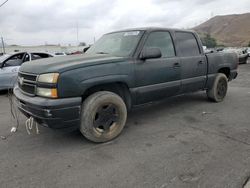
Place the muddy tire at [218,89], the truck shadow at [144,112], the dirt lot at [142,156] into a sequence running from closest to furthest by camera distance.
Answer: the dirt lot at [142,156], the truck shadow at [144,112], the muddy tire at [218,89]

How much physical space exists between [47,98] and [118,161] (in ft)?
4.11

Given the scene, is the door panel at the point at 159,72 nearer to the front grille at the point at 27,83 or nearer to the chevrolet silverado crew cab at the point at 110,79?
the chevrolet silverado crew cab at the point at 110,79

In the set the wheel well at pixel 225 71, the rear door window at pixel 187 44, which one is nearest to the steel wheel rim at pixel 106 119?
the rear door window at pixel 187 44

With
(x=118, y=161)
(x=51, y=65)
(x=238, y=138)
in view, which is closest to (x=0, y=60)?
(x=51, y=65)

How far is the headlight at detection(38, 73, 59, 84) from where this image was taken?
3209 millimetres

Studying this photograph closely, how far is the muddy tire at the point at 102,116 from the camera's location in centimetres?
353

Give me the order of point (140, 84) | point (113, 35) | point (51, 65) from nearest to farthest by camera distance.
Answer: point (51, 65) → point (140, 84) → point (113, 35)

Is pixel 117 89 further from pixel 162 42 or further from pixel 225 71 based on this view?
pixel 225 71

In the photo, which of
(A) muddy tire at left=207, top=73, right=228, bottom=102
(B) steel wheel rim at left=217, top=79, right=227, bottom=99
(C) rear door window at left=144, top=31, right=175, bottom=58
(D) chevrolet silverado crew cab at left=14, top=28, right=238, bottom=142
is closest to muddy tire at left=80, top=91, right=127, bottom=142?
(D) chevrolet silverado crew cab at left=14, top=28, right=238, bottom=142

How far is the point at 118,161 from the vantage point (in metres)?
3.18

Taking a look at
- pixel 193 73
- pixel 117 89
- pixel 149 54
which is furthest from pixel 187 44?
pixel 117 89

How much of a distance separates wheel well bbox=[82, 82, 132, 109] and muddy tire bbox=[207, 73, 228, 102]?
2819mm

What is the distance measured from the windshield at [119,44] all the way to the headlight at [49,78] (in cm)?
134

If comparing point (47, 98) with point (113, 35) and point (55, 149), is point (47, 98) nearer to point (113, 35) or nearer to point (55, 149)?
point (55, 149)
